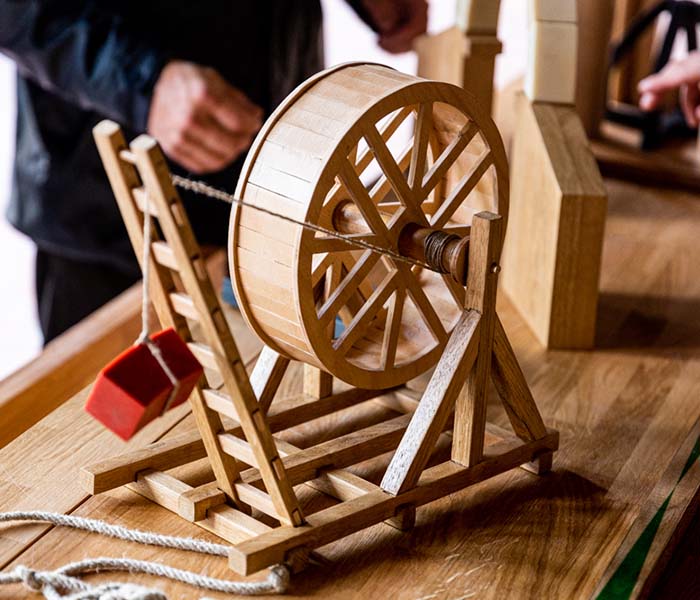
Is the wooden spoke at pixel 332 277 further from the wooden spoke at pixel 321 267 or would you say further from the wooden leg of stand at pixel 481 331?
the wooden leg of stand at pixel 481 331

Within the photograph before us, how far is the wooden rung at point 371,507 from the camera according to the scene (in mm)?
967

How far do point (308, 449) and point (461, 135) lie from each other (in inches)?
15.1

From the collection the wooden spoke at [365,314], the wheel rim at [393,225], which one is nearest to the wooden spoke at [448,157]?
the wheel rim at [393,225]

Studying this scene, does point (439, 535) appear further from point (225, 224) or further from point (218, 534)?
point (225, 224)

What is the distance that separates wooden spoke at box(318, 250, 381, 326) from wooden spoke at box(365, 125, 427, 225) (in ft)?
0.20

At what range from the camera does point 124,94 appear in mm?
1787

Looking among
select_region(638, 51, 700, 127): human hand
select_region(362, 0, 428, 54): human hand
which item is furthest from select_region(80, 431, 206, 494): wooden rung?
select_region(362, 0, 428, 54): human hand

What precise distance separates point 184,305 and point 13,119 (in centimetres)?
168

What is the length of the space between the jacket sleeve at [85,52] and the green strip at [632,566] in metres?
1.11

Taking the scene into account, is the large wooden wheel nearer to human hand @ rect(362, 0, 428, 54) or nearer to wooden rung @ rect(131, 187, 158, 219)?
wooden rung @ rect(131, 187, 158, 219)

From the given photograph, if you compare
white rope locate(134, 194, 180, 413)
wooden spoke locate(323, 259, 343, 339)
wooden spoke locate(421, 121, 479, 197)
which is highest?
wooden spoke locate(421, 121, 479, 197)

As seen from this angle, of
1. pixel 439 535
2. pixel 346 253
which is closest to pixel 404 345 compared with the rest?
pixel 346 253

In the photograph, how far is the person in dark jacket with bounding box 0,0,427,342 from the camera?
177 cm

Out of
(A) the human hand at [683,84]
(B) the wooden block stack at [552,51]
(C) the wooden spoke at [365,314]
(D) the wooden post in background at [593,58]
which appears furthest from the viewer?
(D) the wooden post in background at [593,58]
